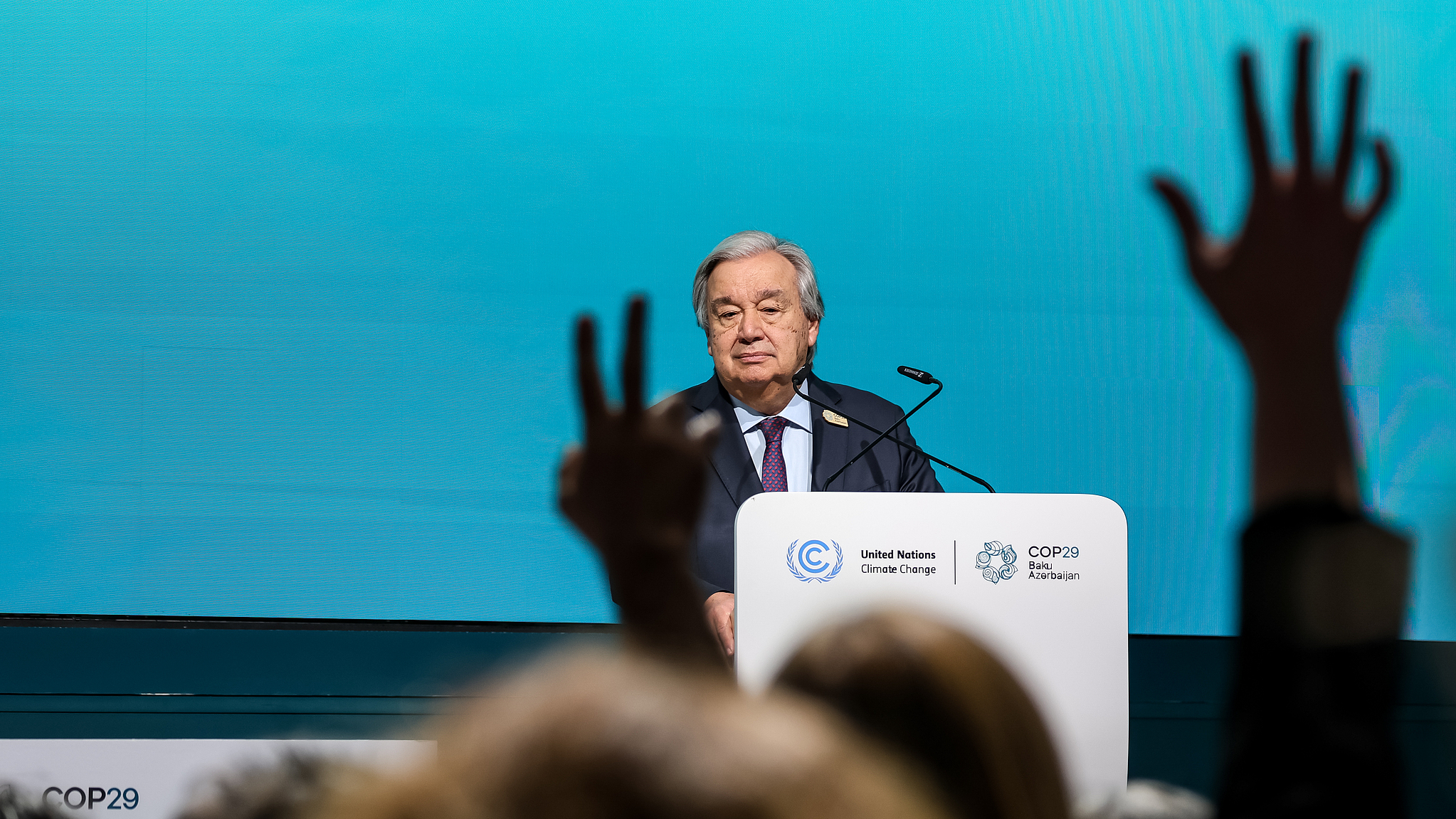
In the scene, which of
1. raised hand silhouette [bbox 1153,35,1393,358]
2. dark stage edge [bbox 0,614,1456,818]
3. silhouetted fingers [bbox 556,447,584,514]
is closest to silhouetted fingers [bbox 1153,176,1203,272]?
raised hand silhouette [bbox 1153,35,1393,358]

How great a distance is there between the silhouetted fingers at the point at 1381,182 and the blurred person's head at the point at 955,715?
0.37 m

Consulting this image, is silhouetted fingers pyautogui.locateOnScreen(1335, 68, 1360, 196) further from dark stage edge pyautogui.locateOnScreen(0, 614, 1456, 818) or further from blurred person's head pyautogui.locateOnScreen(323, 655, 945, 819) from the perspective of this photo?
dark stage edge pyautogui.locateOnScreen(0, 614, 1456, 818)

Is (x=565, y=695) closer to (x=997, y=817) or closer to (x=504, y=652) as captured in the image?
(x=997, y=817)

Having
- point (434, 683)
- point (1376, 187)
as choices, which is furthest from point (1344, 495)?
point (434, 683)

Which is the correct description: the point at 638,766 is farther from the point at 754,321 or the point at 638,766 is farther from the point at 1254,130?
the point at 754,321

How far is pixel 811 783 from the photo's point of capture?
12.8 inches

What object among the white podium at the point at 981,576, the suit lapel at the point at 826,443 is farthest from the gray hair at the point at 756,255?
the white podium at the point at 981,576

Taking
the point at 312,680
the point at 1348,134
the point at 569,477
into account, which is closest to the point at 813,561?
the point at 569,477

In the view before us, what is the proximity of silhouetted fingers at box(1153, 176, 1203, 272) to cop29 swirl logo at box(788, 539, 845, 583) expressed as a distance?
43.4 inches

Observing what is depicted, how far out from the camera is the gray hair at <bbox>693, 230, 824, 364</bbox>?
2.77 m

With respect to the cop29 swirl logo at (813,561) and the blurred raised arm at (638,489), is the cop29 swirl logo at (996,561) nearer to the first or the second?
the cop29 swirl logo at (813,561)

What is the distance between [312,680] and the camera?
2.99 metres

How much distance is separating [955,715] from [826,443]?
7.20ft

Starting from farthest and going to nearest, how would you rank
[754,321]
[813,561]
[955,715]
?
[754,321]
[813,561]
[955,715]
